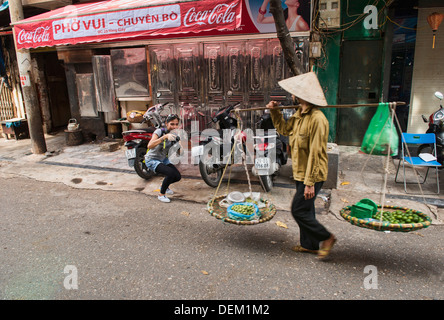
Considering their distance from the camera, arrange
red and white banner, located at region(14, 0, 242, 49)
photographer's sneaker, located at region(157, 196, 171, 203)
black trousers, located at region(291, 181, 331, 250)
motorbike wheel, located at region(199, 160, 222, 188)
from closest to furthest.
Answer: black trousers, located at region(291, 181, 331, 250) < photographer's sneaker, located at region(157, 196, 171, 203) < motorbike wheel, located at region(199, 160, 222, 188) < red and white banner, located at region(14, 0, 242, 49)

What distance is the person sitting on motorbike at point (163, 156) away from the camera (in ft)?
17.8

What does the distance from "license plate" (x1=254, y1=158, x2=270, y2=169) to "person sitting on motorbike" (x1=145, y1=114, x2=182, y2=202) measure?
1356 mm

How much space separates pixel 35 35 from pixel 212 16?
4.88m

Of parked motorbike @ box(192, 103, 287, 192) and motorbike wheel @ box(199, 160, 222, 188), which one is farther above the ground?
parked motorbike @ box(192, 103, 287, 192)

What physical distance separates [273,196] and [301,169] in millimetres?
2223

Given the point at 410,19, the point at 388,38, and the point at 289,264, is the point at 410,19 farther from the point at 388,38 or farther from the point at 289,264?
the point at 289,264

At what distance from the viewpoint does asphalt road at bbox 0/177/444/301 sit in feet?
10.6

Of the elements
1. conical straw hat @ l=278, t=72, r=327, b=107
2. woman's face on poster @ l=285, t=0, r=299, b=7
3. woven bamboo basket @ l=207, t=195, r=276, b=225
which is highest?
woman's face on poster @ l=285, t=0, r=299, b=7

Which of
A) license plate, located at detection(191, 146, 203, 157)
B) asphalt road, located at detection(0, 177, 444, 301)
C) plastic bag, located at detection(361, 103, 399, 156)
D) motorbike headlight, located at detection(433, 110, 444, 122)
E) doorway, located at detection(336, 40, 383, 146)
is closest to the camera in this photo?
asphalt road, located at detection(0, 177, 444, 301)

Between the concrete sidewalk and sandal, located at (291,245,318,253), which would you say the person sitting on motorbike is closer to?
the concrete sidewalk

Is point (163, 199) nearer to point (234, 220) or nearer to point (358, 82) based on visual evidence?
point (234, 220)

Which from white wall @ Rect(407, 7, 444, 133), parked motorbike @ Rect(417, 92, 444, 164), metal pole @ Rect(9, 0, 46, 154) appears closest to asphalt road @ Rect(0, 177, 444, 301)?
parked motorbike @ Rect(417, 92, 444, 164)

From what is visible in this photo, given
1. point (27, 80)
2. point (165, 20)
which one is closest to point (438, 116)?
point (165, 20)
